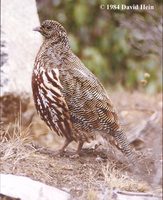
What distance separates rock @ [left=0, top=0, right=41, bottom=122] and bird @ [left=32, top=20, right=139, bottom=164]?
141 centimetres

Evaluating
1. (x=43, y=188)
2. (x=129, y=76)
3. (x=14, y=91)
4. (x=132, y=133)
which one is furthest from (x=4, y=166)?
(x=129, y=76)

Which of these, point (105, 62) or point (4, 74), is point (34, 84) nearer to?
point (4, 74)

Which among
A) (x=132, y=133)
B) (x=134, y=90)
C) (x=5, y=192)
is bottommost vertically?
(x=5, y=192)

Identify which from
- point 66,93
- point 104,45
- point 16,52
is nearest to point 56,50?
point 66,93

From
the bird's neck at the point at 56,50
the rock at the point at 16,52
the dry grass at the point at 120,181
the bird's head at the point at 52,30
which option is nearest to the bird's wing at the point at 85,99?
the bird's neck at the point at 56,50

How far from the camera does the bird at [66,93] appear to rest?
671cm

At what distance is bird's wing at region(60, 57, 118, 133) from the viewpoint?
6.71m

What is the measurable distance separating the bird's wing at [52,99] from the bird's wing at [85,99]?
0.15 ft

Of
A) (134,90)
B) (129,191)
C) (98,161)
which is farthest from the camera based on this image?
(134,90)

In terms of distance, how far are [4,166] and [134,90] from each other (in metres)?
5.08

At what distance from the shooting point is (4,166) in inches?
243

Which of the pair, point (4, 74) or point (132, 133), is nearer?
point (4, 74)

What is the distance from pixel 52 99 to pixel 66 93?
121mm

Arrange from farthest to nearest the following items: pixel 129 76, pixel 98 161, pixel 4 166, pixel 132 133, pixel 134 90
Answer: pixel 129 76
pixel 134 90
pixel 132 133
pixel 98 161
pixel 4 166
